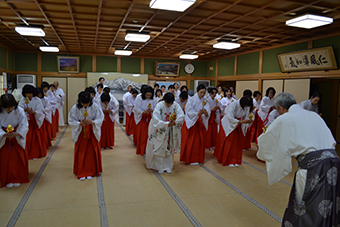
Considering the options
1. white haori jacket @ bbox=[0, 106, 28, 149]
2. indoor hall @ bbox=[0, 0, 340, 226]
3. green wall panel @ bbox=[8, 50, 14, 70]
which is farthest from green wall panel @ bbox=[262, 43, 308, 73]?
green wall panel @ bbox=[8, 50, 14, 70]

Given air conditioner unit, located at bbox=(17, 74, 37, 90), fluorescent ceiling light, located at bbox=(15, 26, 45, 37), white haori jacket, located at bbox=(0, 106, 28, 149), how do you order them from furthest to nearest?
air conditioner unit, located at bbox=(17, 74, 37, 90) → fluorescent ceiling light, located at bbox=(15, 26, 45, 37) → white haori jacket, located at bbox=(0, 106, 28, 149)

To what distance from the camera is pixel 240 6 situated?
5797mm

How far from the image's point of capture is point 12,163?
4.48 meters

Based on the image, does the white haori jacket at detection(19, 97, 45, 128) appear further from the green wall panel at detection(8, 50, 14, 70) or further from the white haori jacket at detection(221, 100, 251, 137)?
the green wall panel at detection(8, 50, 14, 70)

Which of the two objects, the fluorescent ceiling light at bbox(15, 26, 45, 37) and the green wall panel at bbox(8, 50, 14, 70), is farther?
the green wall panel at bbox(8, 50, 14, 70)

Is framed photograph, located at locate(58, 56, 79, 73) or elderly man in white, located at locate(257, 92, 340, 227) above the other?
framed photograph, located at locate(58, 56, 79, 73)

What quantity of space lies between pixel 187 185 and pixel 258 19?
4790mm

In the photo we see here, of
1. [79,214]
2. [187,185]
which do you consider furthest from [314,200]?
[79,214]

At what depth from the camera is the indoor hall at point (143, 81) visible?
3.73m

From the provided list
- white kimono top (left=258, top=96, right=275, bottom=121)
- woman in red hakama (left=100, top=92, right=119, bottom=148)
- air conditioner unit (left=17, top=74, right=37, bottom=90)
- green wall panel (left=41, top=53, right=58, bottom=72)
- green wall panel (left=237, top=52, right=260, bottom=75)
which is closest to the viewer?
woman in red hakama (left=100, top=92, right=119, bottom=148)

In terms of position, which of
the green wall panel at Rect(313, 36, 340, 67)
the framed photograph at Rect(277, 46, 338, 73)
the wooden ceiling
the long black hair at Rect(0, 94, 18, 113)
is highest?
the wooden ceiling

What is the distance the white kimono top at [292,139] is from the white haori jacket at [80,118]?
3.18m

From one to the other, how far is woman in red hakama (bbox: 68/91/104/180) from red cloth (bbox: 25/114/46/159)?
188cm

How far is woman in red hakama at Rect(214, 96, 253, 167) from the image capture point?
586 cm
